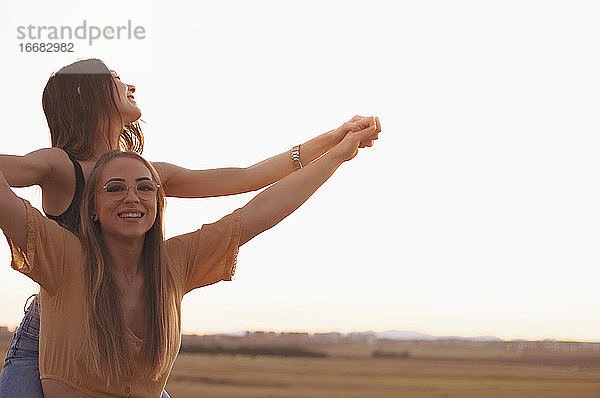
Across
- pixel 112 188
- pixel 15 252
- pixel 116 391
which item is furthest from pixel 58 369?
pixel 112 188

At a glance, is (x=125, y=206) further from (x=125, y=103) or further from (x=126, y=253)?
(x=125, y=103)

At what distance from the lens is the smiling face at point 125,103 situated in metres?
2.92

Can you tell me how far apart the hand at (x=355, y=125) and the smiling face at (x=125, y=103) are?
67 centimetres

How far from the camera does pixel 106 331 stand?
225 cm

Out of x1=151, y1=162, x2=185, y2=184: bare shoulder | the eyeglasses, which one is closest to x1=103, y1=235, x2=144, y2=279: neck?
the eyeglasses

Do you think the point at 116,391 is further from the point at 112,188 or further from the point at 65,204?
the point at 65,204

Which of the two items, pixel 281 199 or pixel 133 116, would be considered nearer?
pixel 281 199

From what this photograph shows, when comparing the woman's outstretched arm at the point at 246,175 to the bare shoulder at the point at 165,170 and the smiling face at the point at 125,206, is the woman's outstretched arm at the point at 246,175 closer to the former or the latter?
the bare shoulder at the point at 165,170

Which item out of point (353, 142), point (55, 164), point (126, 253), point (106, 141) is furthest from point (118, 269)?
point (353, 142)

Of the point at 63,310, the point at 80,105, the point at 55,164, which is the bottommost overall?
the point at 63,310

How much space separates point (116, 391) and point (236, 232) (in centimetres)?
52

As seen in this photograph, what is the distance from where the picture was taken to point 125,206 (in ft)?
7.70

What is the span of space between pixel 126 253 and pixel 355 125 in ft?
3.17

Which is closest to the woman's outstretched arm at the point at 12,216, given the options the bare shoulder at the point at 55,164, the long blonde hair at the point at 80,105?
the bare shoulder at the point at 55,164
